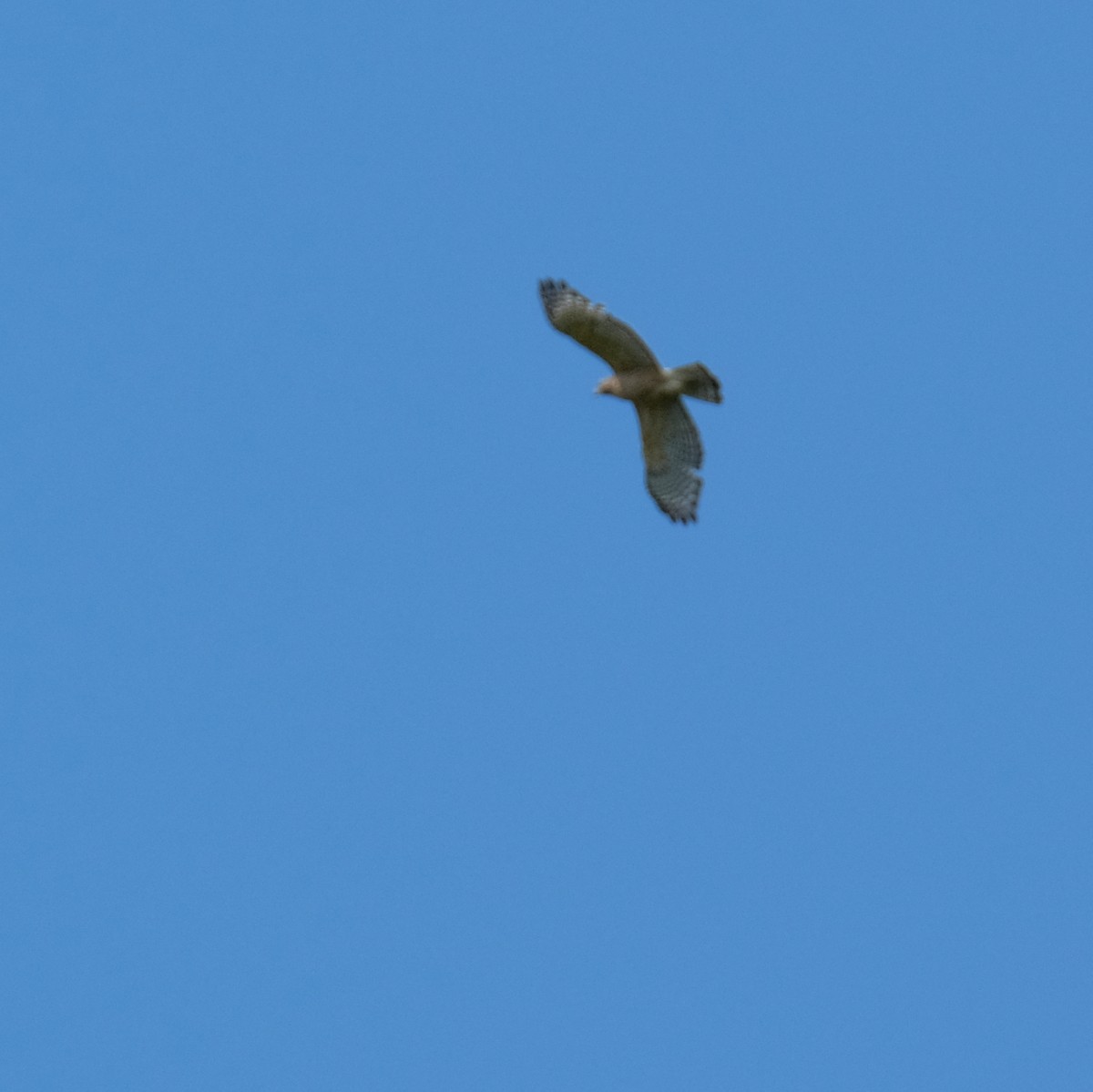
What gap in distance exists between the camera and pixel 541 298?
23.2 m

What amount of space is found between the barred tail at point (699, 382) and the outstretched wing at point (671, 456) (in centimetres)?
56

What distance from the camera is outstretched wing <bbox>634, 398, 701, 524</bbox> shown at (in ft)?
79.5

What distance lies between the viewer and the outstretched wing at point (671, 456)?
24219mm

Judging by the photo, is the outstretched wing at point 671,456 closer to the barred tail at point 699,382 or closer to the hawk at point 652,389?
the hawk at point 652,389

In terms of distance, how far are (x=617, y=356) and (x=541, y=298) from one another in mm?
984

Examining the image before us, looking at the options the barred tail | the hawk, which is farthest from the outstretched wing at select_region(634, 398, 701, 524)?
the barred tail

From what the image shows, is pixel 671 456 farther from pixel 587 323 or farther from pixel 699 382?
pixel 587 323

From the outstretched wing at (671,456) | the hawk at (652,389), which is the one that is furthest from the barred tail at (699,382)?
the outstretched wing at (671,456)

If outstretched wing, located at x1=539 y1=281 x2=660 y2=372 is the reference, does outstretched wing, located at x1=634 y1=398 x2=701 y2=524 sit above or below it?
below

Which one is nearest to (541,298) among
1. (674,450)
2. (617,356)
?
(617,356)

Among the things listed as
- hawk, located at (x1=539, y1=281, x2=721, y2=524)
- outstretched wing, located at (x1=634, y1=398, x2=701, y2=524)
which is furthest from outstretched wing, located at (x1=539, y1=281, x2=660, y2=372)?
outstretched wing, located at (x1=634, y1=398, x2=701, y2=524)

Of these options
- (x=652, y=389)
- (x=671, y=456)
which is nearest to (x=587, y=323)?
(x=652, y=389)

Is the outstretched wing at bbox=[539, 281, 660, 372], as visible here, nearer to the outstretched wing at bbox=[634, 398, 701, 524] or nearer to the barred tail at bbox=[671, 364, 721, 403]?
the barred tail at bbox=[671, 364, 721, 403]

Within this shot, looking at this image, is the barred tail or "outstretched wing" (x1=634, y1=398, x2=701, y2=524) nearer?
the barred tail
